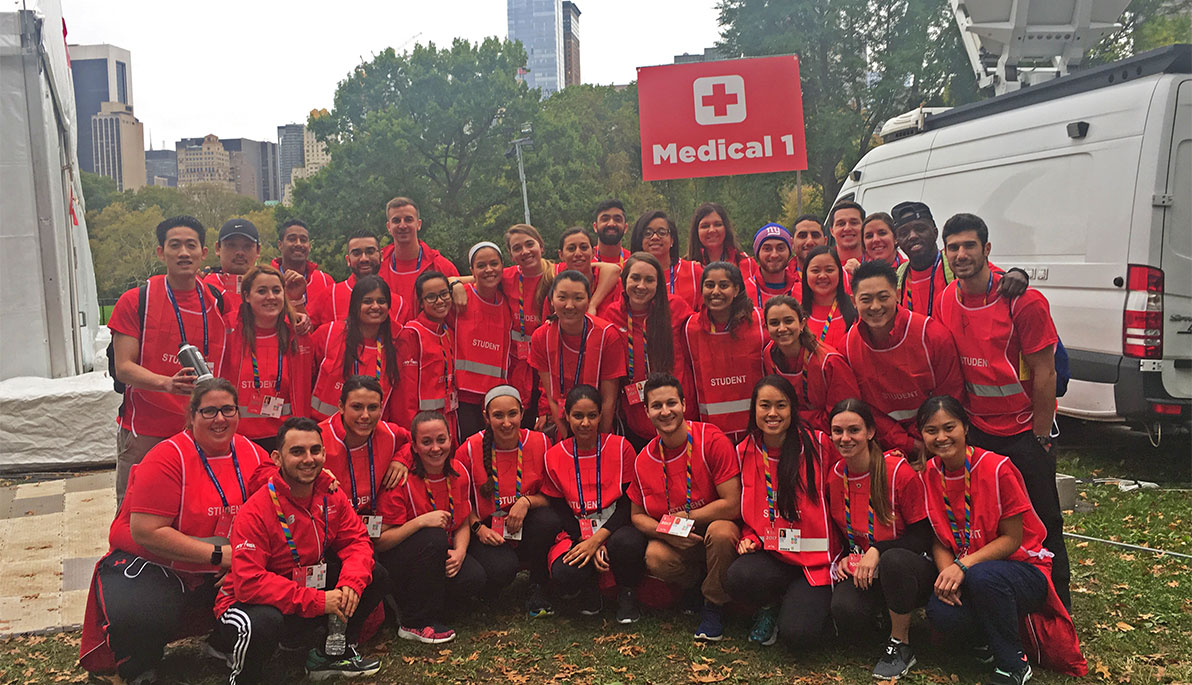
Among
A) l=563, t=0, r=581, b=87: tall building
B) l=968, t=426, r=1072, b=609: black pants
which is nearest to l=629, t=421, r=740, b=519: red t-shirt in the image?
l=968, t=426, r=1072, b=609: black pants

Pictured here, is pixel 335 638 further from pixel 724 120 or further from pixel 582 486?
pixel 724 120

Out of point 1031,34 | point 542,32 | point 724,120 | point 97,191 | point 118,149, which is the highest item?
point 542,32

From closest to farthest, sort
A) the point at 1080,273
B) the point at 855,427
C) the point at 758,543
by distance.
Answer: the point at 855,427, the point at 758,543, the point at 1080,273

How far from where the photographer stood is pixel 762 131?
9797 millimetres

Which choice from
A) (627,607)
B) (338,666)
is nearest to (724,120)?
(627,607)

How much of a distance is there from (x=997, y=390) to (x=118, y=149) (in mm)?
88040

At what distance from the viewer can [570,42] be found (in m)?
118

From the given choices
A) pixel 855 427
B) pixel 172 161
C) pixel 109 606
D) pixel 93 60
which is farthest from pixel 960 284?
pixel 172 161

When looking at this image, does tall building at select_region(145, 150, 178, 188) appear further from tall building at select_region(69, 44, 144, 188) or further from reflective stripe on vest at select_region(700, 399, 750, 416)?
reflective stripe on vest at select_region(700, 399, 750, 416)

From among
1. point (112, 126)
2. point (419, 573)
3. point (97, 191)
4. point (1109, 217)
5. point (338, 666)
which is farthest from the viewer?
point (112, 126)

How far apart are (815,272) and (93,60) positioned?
46809 mm

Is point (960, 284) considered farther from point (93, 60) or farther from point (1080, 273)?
point (93, 60)

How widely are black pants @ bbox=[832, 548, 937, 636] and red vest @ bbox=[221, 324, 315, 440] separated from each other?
9.67 ft

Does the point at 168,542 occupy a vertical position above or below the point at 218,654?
above
